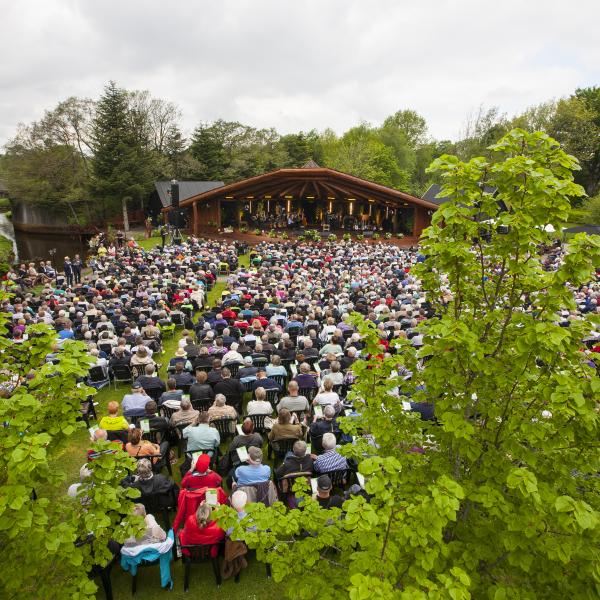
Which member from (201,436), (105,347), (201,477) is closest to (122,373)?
(105,347)

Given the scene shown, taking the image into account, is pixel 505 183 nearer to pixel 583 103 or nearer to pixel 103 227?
pixel 103 227

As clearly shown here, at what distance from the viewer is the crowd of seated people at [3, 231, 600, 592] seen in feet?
17.7

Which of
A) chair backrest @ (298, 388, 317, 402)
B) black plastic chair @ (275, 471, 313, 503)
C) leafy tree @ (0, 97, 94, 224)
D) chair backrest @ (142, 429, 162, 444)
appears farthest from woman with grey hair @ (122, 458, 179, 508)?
leafy tree @ (0, 97, 94, 224)

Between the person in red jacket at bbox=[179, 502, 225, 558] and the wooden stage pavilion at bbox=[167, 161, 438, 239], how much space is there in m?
28.7

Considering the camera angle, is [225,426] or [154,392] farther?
[154,392]

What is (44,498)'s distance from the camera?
127 inches

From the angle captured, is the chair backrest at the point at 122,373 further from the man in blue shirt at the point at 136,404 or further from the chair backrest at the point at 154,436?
the chair backrest at the point at 154,436

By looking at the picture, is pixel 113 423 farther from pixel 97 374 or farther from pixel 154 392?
pixel 97 374

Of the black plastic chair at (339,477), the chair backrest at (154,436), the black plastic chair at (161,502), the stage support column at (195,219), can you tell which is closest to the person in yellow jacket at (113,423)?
the chair backrest at (154,436)

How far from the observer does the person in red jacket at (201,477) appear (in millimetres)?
5133

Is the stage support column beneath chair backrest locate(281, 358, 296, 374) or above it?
above

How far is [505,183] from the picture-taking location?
3.00 meters

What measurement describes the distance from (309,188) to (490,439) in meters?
34.6

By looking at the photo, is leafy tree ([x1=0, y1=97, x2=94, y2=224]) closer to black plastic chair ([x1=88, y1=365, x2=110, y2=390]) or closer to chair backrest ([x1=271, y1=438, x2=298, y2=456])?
black plastic chair ([x1=88, y1=365, x2=110, y2=390])
